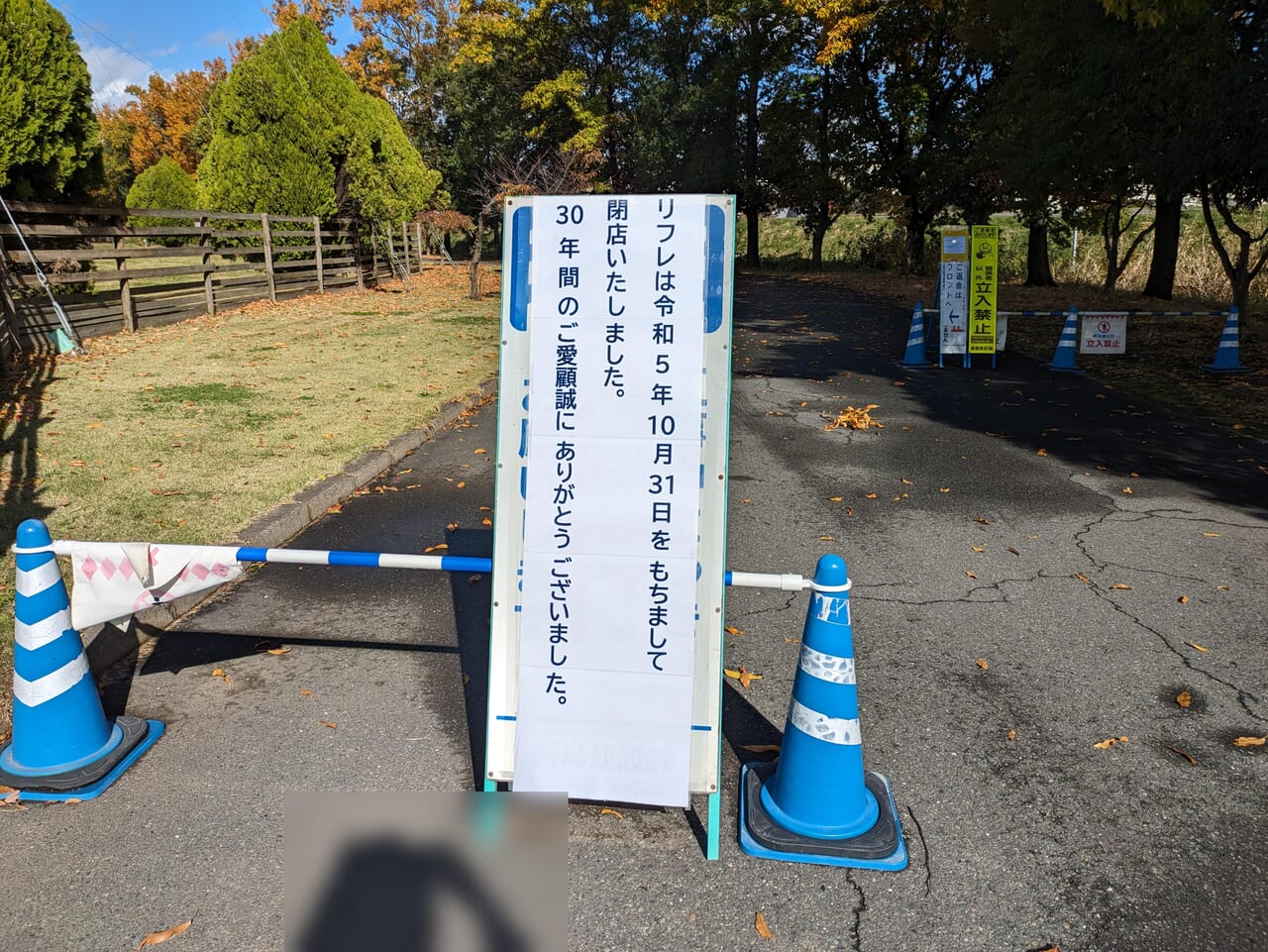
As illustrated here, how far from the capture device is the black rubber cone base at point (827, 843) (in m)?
2.78

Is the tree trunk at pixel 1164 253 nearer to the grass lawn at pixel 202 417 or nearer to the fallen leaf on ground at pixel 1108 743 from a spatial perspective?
the grass lawn at pixel 202 417

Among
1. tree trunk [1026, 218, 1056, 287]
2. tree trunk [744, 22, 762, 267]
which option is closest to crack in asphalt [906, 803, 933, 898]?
tree trunk [1026, 218, 1056, 287]

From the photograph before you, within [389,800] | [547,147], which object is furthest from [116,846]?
[547,147]

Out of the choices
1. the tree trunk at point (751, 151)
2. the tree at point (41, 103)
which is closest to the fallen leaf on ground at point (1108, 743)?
the tree at point (41, 103)

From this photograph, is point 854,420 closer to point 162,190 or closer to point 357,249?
point 357,249

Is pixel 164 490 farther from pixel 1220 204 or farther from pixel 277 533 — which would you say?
pixel 1220 204

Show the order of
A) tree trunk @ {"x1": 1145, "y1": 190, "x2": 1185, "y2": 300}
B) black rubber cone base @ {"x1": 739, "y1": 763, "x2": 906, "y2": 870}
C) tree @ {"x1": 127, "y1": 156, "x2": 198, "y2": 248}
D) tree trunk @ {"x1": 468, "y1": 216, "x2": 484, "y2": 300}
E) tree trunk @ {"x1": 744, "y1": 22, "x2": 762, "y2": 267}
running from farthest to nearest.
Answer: tree trunk @ {"x1": 744, "y1": 22, "x2": 762, "y2": 267}
tree @ {"x1": 127, "y1": 156, "x2": 198, "y2": 248}
tree trunk @ {"x1": 468, "y1": 216, "x2": 484, "y2": 300}
tree trunk @ {"x1": 1145, "y1": 190, "x2": 1185, "y2": 300}
black rubber cone base @ {"x1": 739, "y1": 763, "x2": 906, "y2": 870}

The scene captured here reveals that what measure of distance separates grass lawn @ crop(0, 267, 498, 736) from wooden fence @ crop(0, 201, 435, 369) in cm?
43

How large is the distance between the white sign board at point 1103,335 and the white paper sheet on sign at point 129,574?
499 inches

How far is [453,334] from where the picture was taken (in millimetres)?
14930

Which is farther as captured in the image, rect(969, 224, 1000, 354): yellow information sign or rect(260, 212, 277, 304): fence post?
rect(260, 212, 277, 304): fence post

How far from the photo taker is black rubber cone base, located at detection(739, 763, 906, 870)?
110 inches

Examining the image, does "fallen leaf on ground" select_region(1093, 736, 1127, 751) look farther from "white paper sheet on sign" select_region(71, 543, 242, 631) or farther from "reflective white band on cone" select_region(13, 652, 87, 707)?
"reflective white band on cone" select_region(13, 652, 87, 707)

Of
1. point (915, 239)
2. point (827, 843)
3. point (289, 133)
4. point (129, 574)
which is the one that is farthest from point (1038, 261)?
point (129, 574)
